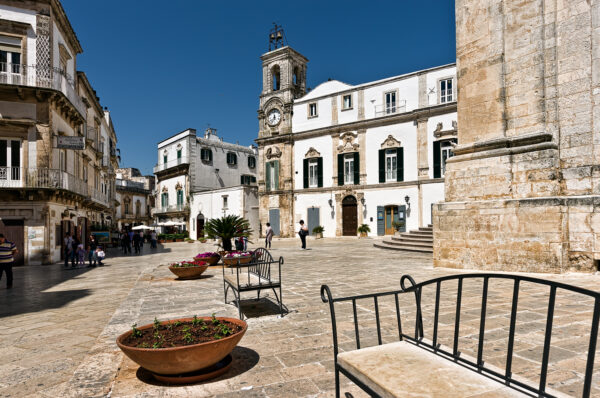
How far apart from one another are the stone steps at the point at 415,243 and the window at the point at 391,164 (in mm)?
10145

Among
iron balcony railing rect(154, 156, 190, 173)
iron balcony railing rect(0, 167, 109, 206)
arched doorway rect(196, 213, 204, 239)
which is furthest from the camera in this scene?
iron balcony railing rect(154, 156, 190, 173)

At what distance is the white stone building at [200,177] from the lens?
36.6m

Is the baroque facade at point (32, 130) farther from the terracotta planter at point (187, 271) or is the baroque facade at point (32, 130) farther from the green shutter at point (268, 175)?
the green shutter at point (268, 175)

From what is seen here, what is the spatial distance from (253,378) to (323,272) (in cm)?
→ 653

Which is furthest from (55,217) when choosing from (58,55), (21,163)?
(58,55)

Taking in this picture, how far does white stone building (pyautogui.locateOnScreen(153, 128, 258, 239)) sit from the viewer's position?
36.6 m

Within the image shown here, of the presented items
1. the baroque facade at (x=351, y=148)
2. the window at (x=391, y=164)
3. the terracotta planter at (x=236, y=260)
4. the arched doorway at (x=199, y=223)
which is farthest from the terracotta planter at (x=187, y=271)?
the arched doorway at (x=199, y=223)

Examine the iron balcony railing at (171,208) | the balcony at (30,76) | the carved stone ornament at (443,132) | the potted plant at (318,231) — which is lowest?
the potted plant at (318,231)

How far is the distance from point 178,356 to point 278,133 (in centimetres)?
3012

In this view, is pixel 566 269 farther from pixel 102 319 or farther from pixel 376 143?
pixel 376 143

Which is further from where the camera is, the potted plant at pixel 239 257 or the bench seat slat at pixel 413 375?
the potted plant at pixel 239 257

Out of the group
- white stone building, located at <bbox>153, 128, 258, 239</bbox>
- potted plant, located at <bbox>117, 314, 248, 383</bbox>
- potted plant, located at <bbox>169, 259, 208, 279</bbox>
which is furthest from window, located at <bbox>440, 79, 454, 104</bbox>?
potted plant, located at <bbox>117, 314, 248, 383</bbox>

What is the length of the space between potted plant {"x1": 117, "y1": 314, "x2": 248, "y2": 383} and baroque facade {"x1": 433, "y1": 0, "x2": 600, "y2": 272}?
21.3 feet

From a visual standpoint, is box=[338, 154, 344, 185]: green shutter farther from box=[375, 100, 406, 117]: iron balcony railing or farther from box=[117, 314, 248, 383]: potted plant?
box=[117, 314, 248, 383]: potted plant
